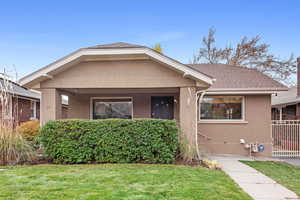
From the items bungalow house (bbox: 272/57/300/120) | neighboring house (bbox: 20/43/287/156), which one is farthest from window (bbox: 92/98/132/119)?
bungalow house (bbox: 272/57/300/120)

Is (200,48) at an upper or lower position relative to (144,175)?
upper

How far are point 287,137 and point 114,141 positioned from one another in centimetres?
786

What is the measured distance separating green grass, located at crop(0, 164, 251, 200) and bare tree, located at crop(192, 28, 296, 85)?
18012 mm

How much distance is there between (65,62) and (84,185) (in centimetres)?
438

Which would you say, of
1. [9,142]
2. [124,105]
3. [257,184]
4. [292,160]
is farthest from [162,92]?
[292,160]

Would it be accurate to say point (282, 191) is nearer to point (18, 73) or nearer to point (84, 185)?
point (84, 185)

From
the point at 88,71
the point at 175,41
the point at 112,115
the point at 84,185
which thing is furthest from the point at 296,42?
the point at 84,185

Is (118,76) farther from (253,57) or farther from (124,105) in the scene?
(253,57)

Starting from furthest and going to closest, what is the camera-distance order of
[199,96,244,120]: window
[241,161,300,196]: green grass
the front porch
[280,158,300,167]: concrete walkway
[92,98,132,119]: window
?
[92,98,132,119]: window, the front porch, [199,96,244,120]: window, [280,158,300,167]: concrete walkway, [241,161,300,196]: green grass

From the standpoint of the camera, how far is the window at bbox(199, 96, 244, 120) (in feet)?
29.6

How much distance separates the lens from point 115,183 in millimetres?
4320

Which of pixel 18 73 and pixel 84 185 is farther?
pixel 18 73

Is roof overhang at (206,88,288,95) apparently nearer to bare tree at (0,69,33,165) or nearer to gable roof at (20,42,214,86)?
gable roof at (20,42,214,86)

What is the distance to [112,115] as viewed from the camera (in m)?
9.92
